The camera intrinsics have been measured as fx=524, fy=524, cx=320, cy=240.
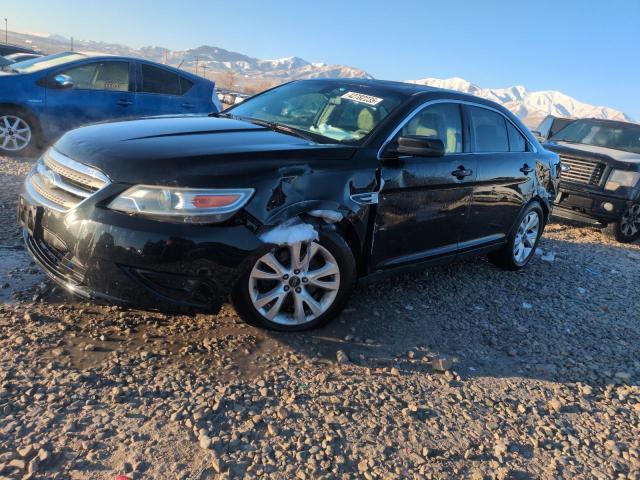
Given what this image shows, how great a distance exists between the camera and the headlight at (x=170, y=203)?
9.09 feet

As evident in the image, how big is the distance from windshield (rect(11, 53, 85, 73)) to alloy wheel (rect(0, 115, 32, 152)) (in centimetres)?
76

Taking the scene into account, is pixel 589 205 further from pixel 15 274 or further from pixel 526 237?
pixel 15 274

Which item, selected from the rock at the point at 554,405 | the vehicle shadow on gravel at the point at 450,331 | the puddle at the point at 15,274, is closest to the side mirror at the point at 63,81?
the puddle at the point at 15,274

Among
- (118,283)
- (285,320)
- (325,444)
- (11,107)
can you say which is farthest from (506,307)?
(11,107)

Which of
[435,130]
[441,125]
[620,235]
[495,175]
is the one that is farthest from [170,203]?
[620,235]

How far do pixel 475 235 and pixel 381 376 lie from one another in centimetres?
196

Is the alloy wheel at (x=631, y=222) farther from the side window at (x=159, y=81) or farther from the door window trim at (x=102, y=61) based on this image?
the door window trim at (x=102, y=61)

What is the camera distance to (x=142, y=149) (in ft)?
9.73

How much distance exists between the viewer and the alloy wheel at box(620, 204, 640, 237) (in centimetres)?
760

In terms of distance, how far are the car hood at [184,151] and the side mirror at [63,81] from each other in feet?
14.2

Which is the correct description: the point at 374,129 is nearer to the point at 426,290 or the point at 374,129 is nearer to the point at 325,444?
the point at 426,290

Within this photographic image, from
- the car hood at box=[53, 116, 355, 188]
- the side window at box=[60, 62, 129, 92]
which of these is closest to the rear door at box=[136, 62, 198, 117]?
the side window at box=[60, 62, 129, 92]

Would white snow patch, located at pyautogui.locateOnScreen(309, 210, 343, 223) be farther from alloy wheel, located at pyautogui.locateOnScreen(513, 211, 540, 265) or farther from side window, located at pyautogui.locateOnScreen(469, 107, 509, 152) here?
alloy wheel, located at pyautogui.locateOnScreen(513, 211, 540, 265)

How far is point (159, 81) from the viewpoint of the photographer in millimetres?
8242
